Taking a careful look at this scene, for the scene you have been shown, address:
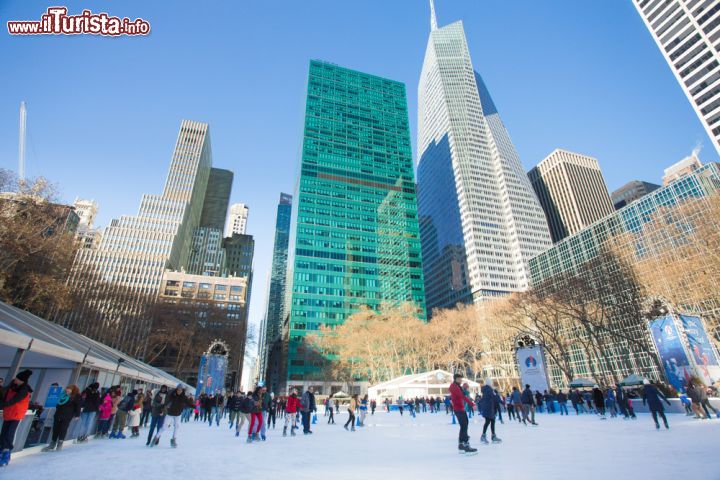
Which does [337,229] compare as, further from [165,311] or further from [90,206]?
[90,206]

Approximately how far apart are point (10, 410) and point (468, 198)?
139943 mm

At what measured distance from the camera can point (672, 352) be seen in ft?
66.4

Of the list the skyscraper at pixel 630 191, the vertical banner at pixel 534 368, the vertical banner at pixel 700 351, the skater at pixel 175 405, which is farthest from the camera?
the skyscraper at pixel 630 191

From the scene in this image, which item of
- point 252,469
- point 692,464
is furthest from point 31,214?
point 692,464

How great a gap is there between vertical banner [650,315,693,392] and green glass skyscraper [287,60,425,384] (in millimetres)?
54666

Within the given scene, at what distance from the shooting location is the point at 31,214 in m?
25.5

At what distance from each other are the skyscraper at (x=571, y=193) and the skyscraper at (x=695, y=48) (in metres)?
70.1

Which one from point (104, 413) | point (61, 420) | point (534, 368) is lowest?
point (61, 420)

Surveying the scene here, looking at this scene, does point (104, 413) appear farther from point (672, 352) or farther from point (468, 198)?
point (468, 198)

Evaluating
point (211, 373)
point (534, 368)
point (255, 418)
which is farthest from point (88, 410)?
point (534, 368)

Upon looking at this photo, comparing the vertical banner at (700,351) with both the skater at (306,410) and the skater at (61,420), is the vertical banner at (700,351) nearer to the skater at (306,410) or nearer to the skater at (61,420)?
the skater at (306,410)

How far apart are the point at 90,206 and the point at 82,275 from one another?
113 meters

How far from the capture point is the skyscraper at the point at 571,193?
140 meters

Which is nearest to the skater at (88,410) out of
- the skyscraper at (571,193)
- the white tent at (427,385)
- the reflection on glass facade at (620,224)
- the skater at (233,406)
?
the skater at (233,406)
